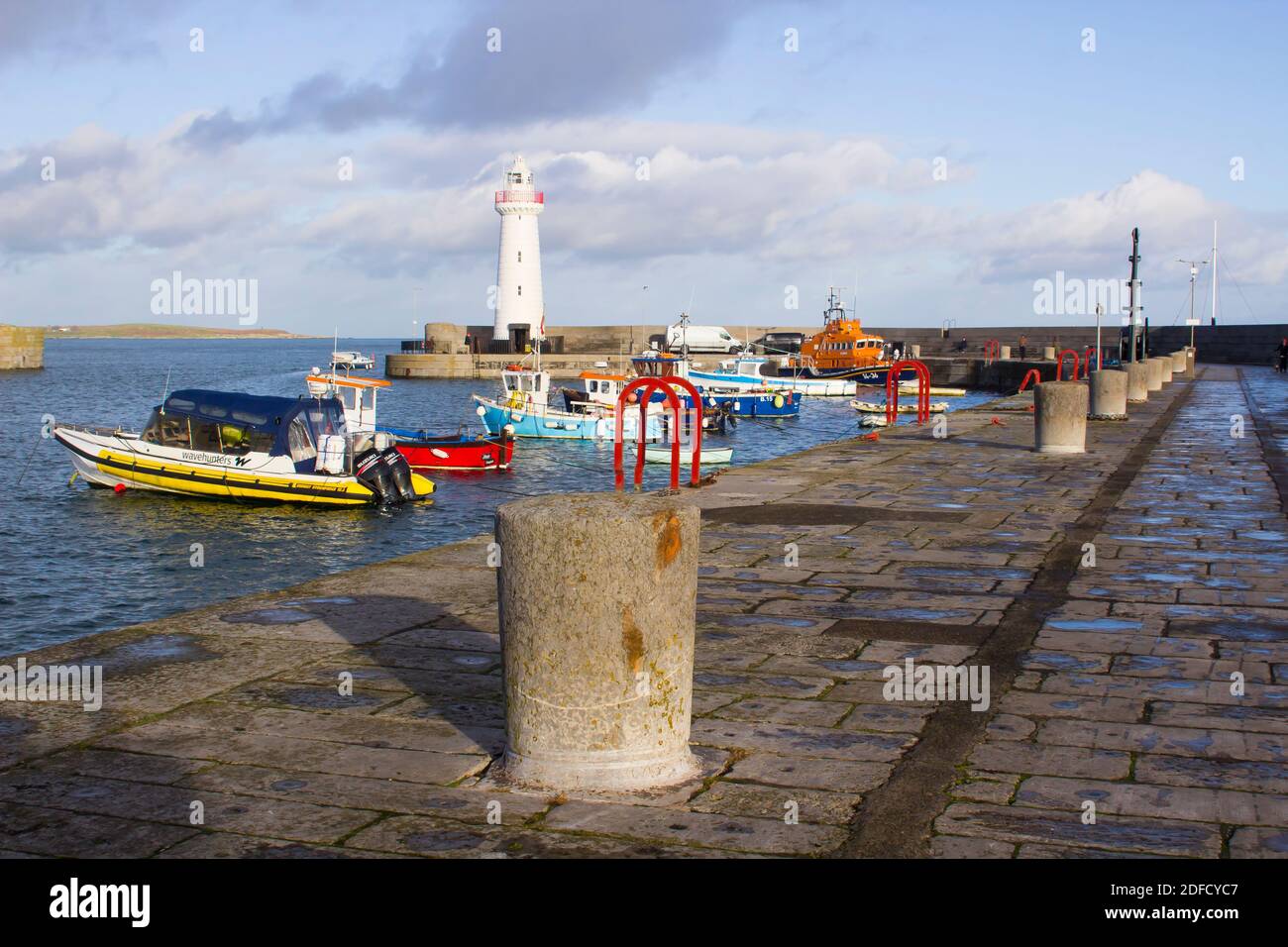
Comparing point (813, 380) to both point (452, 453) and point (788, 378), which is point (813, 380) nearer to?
point (788, 378)

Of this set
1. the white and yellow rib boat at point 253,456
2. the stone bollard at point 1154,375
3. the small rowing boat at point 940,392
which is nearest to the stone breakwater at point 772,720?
the white and yellow rib boat at point 253,456

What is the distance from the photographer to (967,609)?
29.1ft

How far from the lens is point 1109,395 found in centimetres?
2653

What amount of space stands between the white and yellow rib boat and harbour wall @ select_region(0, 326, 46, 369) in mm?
84483

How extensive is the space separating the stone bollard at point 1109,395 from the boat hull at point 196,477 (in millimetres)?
15417

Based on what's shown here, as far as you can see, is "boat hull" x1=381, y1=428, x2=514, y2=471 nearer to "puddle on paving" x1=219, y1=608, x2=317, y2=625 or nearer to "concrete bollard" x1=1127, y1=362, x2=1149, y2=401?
"concrete bollard" x1=1127, y1=362, x2=1149, y2=401

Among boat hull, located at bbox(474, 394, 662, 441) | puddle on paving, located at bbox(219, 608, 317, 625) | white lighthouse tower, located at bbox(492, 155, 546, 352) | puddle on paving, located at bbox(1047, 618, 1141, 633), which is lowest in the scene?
boat hull, located at bbox(474, 394, 662, 441)

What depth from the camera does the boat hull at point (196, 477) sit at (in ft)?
97.0

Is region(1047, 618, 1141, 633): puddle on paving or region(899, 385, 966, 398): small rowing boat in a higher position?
region(899, 385, 966, 398): small rowing boat

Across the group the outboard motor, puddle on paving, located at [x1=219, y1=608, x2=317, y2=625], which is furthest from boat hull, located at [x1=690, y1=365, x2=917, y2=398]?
puddle on paving, located at [x1=219, y1=608, x2=317, y2=625]

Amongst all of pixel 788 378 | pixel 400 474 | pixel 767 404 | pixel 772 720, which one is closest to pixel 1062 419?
pixel 772 720

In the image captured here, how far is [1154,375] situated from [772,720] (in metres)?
37.2

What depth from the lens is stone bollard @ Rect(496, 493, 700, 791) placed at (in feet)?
16.7
